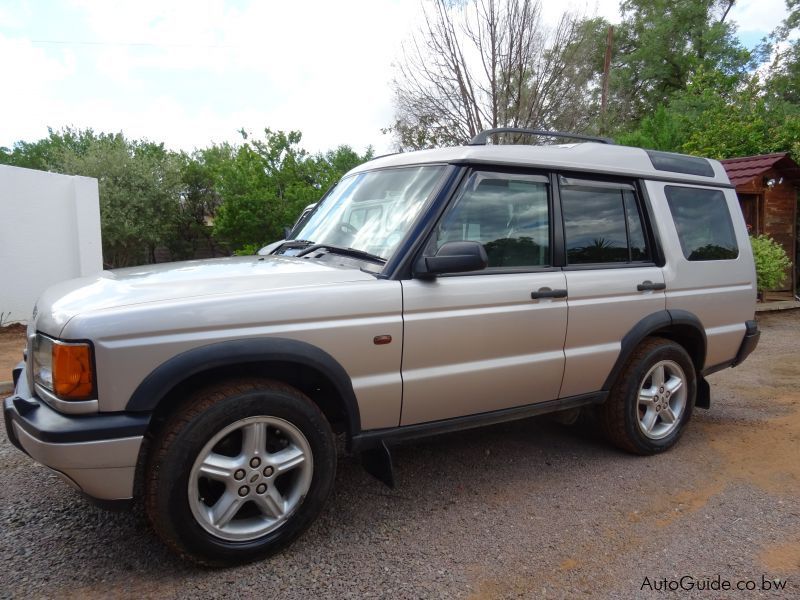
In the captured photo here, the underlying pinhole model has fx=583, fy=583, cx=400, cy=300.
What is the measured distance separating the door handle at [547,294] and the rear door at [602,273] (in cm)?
8

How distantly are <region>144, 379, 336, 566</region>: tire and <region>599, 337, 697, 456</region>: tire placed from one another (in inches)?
83.7

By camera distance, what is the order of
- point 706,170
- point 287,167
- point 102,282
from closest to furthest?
1. point 102,282
2. point 706,170
3. point 287,167

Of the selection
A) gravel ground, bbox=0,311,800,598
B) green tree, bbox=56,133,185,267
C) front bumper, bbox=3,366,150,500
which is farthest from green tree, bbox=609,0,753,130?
front bumper, bbox=3,366,150,500

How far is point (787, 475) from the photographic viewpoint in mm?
3795

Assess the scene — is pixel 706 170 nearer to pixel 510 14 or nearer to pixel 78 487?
pixel 78 487

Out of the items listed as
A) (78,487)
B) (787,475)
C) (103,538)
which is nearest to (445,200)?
(78,487)

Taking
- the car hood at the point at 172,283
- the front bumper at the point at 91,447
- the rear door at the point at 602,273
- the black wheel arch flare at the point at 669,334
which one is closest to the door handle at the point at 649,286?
the rear door at the point at 602,273

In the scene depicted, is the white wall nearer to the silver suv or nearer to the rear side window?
the silver suv

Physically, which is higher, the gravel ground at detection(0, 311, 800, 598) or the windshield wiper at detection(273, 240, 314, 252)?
the windshield wiper at detection(273, 240, 314, 252)

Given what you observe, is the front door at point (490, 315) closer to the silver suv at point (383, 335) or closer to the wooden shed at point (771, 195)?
the silver suv at point (383, 335)

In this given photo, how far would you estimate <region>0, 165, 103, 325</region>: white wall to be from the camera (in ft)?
29.3

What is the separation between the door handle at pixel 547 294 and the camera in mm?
3352

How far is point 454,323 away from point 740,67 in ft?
120

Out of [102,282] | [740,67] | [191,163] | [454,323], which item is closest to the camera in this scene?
[102,282]
